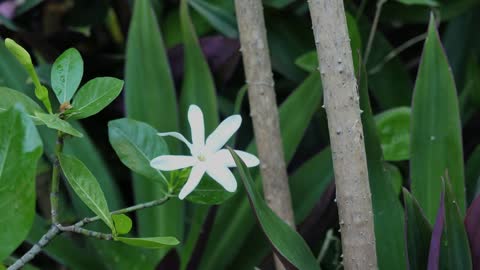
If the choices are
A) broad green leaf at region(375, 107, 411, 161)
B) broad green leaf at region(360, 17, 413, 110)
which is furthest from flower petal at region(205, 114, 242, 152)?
broad green leaf at region(360, 17, 413, 110)

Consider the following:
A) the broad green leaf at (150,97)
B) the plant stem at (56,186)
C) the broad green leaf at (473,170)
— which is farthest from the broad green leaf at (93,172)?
the broad green leaf at (473,170)

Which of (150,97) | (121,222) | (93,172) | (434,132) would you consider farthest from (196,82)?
(121,222)

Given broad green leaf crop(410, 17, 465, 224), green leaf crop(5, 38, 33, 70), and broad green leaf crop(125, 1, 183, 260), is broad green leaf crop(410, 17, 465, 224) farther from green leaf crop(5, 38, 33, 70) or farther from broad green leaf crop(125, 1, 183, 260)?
green leaf crop(5, 38, 33, 70)

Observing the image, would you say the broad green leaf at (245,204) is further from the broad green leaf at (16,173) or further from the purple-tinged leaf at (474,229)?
the broad green leaf at (16,173)

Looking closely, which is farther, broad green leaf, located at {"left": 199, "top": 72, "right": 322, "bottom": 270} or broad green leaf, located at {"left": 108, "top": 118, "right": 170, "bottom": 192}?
broad green leaf, located at {"left": 199, "top": 72, "right": 322, "bottom": 270}

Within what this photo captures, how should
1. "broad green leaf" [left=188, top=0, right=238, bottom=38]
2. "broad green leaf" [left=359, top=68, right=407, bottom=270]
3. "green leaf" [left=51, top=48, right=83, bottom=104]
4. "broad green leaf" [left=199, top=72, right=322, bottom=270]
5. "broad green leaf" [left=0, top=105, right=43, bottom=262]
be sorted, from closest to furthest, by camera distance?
"broad green leaf" [left=0, top=105, right=43, bottom=262]
"green leaf" [left=51, top=48, right=83, bottom=104]
"broad green leaf" [left=359, top=68, right=407, bottom=270]
"broad green leaf" [left=199, top=72, right=322, bottom=270]
"broad green leaf" [left=188, top=0, right=238, bottom=38]

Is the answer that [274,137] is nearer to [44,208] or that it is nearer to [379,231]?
[379,231]

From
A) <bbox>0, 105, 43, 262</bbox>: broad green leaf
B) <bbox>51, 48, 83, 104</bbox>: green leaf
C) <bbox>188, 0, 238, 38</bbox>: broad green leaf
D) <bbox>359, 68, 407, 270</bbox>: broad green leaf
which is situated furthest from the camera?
<bbox>188, 0, 238, 38</bbox>: broad green leaf
